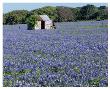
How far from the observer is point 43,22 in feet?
29.6

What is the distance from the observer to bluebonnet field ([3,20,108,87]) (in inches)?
234

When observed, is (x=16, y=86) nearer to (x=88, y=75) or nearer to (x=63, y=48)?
(x=88, y=75)

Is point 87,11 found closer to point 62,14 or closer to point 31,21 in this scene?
point 62,14

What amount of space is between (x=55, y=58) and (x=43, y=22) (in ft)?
6.96

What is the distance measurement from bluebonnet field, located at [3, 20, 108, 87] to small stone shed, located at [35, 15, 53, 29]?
0.14 metres

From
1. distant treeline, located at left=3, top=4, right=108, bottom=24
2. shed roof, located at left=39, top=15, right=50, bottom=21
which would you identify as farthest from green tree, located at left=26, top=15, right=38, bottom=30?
shed roof, located at left=39, top=15, right=50, bottom=21

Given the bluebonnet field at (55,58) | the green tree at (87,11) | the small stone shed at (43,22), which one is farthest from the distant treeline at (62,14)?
the bluebonnet field at (55,58)

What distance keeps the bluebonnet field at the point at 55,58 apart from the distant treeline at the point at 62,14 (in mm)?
264

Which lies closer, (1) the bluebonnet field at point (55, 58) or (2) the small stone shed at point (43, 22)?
(1) the bluebonnet field at point (55, 58)

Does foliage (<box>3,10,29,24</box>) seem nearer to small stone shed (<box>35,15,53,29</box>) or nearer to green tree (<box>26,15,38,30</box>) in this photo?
green tree (<box>26,15,38,30</box>)

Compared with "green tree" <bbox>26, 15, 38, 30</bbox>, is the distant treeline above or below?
above

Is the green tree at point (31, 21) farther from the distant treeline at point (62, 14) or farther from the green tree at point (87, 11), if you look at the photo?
the green tree at point (87, 11)

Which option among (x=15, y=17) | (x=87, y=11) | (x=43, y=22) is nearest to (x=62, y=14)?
(x=43, y=22)

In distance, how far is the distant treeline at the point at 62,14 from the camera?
26.7ft
